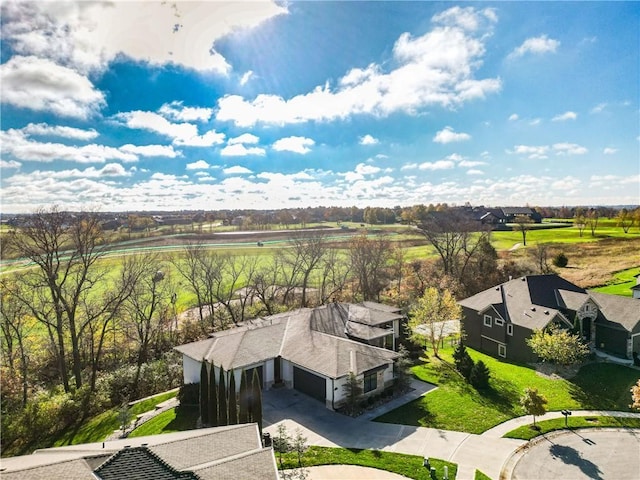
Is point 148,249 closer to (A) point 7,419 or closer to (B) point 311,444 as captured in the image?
(A) point 7,419

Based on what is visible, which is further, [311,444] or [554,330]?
[554,330]

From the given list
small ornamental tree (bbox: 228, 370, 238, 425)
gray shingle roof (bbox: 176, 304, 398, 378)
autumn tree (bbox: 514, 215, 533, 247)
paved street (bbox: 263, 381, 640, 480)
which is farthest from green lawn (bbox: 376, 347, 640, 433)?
autumn tree (bbox: 514, 215, 533, 247)

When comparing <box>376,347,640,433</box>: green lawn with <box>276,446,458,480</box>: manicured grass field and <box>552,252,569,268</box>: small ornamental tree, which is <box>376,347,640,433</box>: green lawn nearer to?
<box>276,446,458,480</box>: manicured grass field

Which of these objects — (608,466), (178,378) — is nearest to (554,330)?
(608,466)

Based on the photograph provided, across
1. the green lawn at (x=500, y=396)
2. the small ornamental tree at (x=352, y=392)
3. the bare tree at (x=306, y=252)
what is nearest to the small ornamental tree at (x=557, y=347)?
the green lawn at (x=500, y=396)

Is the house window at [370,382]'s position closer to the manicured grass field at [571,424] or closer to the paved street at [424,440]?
the paved street at [424,440]

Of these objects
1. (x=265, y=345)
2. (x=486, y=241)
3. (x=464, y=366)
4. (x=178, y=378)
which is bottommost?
(x=178, y=378)
